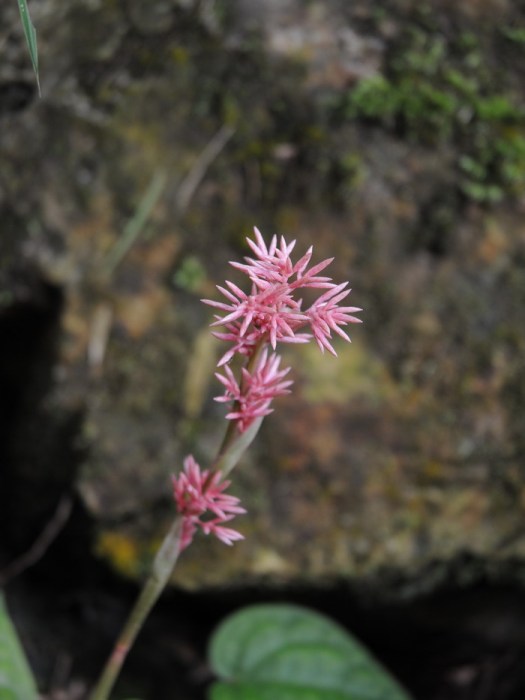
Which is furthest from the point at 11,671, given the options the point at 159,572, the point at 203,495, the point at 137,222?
the point at 137,222

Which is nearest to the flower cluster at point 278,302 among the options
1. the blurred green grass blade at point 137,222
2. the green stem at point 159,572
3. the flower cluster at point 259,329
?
the flower cluster at point 259,329

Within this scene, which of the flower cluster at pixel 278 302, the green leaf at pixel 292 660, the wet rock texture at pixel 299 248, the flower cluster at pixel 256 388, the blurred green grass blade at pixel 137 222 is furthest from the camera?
the blurred green grass blade at pixel 137 222

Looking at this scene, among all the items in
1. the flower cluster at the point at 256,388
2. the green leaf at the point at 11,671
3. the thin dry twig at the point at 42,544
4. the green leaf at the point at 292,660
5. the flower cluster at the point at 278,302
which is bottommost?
the thin dry twig at the point at 42,544

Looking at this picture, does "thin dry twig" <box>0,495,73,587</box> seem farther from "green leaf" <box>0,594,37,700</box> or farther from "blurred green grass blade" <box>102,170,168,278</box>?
"blurred green grass blade" <box>102,170,168,278</box>

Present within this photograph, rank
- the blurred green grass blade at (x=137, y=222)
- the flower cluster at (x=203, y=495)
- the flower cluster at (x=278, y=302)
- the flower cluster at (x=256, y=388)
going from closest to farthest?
1. the flower cluster at (x=278, y=302)
2. the flower cluster at (x=256, y=388)
3. the flower cluster at (x=203, y=495)
4. the blurred green grass blade at (x=137, y=222)

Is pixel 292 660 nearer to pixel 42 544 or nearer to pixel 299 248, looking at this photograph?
pixel 42 544

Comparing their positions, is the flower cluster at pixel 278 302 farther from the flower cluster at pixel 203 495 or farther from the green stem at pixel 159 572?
the green stem at pixel 159 572

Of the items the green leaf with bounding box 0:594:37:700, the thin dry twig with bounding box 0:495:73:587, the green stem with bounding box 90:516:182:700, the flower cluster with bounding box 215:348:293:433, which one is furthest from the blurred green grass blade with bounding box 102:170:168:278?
the flower cluster with bounding box 215:348:293:433

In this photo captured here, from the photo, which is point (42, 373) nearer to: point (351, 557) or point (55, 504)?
point (55, 504)
